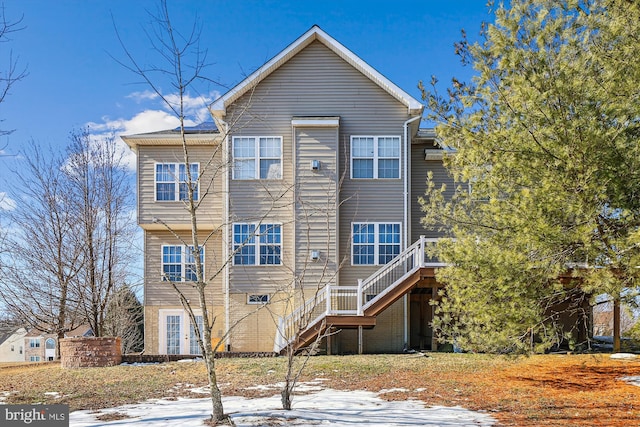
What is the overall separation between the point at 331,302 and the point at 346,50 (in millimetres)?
7723

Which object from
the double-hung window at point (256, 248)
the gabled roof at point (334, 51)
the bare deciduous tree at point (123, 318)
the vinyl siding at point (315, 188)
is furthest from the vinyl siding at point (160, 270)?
the gabled roof at point (334, 51)

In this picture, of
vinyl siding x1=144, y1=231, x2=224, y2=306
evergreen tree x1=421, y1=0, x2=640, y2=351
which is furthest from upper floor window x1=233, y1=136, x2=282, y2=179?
evergreen tree x1=421, y1=0, x2=640, y2=351

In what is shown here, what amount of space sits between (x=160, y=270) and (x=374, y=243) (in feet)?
23.5

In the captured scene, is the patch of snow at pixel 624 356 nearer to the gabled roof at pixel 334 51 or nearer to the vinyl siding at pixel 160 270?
the gabled roof at pixel 334 51

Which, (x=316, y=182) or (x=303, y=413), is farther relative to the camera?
(x=316, y=182)

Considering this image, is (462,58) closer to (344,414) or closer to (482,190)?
(482,190)

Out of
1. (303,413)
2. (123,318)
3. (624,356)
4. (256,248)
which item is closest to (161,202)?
(256,248)

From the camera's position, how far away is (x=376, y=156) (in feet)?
54.4

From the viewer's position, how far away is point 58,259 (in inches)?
694

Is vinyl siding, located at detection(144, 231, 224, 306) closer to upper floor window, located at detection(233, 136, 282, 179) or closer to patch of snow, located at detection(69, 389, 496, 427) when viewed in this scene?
upper floor window, located at detection(233, 136, 282, 179)

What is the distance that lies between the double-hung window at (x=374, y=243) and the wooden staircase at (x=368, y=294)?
93cm

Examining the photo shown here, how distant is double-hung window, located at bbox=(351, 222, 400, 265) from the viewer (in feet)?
53.8

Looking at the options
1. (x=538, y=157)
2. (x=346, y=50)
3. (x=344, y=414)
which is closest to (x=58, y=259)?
(x=346, y=50)

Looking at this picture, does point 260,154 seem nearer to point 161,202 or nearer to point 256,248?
point 256,248
